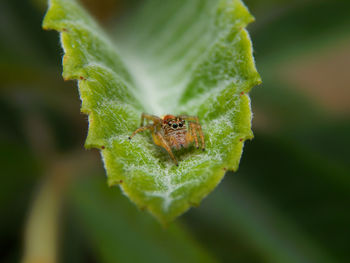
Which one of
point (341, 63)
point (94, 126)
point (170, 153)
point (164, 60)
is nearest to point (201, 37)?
point (164, 60)

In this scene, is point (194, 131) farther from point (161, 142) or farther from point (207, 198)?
point (207, 198)

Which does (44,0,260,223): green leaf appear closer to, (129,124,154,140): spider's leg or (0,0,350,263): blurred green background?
(129,124,154,140): spider's leg

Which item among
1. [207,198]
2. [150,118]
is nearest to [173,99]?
[150,118]

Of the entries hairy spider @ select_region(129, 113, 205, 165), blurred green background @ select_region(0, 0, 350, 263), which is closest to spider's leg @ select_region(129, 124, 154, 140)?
hairy spider @ select_region(129, 113, 205, 165)

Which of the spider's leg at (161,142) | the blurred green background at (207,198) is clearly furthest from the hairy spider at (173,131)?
the blurred green background at (207,198)

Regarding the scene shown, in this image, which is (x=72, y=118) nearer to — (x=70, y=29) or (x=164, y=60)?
(x=164, y=60)
